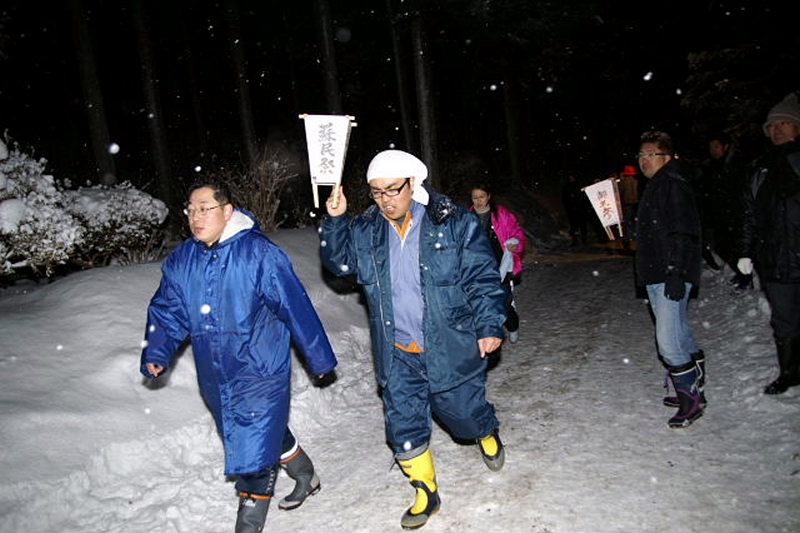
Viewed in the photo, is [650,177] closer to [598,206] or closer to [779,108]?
[779,108]

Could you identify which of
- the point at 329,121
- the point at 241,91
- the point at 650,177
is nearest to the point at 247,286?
the point at 329,121

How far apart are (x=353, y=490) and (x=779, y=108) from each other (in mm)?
4473

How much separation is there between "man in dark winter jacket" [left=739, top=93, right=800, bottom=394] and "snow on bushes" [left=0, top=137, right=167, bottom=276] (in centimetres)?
739

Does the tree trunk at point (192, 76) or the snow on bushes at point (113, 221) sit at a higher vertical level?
the tree trunk at point (192, 76)

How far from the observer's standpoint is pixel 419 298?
137 inches

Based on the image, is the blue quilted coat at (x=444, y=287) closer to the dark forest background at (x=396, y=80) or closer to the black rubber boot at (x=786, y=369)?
the black rubber boot at (x=786, y=369)

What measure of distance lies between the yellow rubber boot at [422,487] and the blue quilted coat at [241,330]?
0.83 m

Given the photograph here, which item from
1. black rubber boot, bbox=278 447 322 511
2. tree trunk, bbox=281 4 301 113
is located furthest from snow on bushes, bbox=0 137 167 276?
tree trunk, bbox=281 4 301 113

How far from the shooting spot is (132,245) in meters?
8.03

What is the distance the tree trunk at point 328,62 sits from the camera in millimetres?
Result: 12359

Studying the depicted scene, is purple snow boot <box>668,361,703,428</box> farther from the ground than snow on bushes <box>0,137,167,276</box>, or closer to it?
closer to it

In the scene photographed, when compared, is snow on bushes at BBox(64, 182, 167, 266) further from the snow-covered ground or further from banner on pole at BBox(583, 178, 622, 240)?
banner on pole at BBox(583, 178, 622, 240)

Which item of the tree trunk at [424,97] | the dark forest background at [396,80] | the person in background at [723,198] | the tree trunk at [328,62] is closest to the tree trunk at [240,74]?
the dark forest background at [396,80]

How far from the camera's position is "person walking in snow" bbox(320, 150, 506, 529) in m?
3.41
